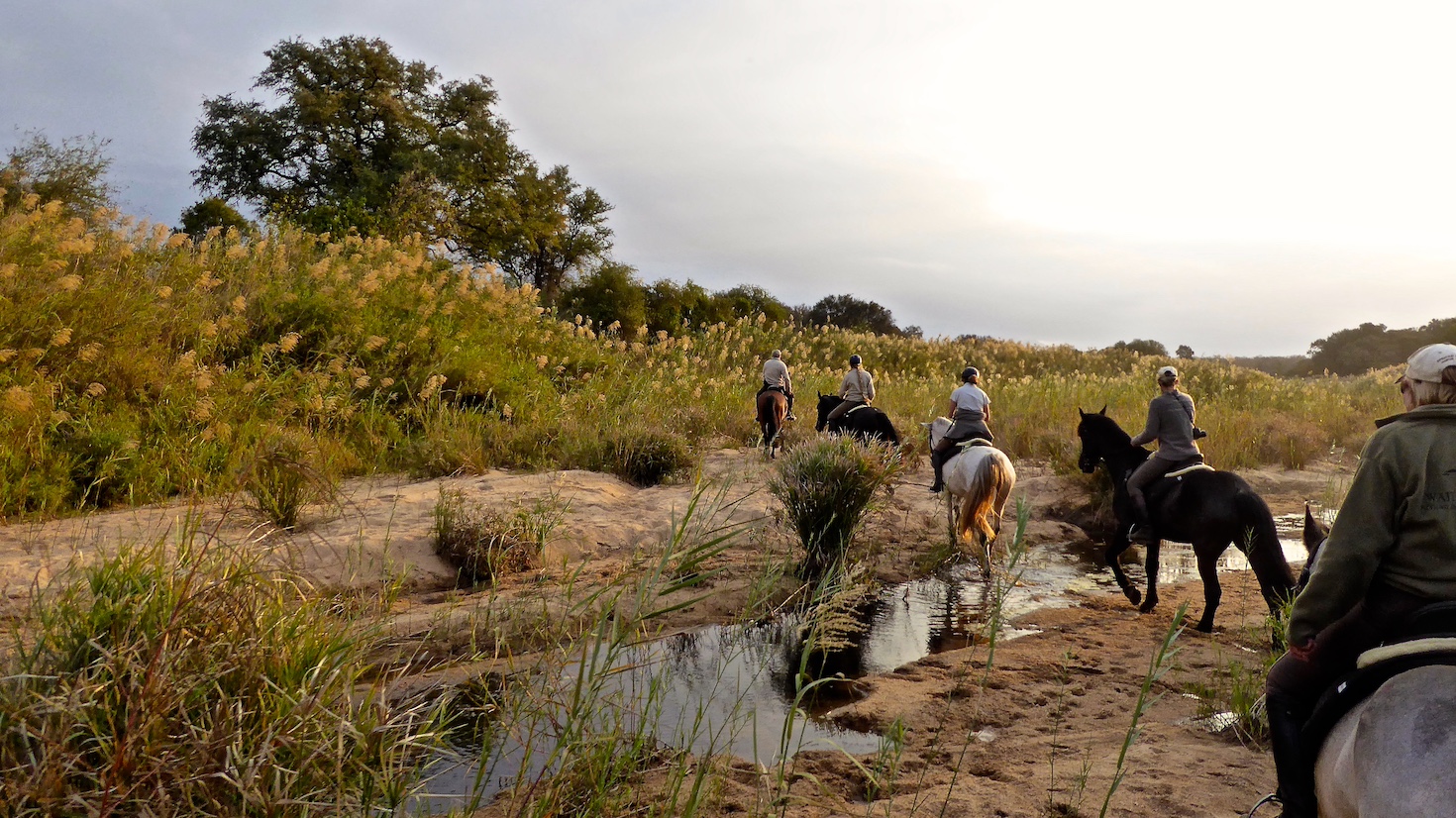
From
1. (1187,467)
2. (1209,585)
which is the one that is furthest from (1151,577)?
(1187,467)

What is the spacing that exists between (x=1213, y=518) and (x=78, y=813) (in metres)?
7.35

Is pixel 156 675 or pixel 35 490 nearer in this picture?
pixel 156 675

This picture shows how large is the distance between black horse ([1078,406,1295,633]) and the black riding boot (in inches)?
134

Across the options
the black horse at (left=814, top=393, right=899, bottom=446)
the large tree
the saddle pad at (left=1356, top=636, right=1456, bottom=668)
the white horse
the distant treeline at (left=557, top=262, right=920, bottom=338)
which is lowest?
the white horse

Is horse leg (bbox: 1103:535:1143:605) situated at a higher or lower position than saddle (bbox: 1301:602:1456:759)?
lower

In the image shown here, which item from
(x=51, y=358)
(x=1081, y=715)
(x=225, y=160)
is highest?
(x=225, y=160)

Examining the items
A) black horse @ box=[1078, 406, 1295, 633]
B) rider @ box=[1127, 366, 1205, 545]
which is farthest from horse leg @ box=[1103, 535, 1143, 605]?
rider @ box=[1127, 366, 1205, 545]

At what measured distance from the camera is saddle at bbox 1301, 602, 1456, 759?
239cm

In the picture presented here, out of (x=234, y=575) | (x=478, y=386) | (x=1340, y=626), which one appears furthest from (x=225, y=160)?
(x=1340, y=626)

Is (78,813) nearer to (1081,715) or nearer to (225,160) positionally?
(1081,715)

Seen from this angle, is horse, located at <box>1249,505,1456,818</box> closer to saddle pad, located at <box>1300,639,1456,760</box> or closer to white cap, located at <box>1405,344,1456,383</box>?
saddle pad, located at <box>1300,639,1456,760</box>

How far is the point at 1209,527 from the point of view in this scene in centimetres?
683

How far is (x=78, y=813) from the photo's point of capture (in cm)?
251

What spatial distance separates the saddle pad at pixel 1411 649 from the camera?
93.4 inches
